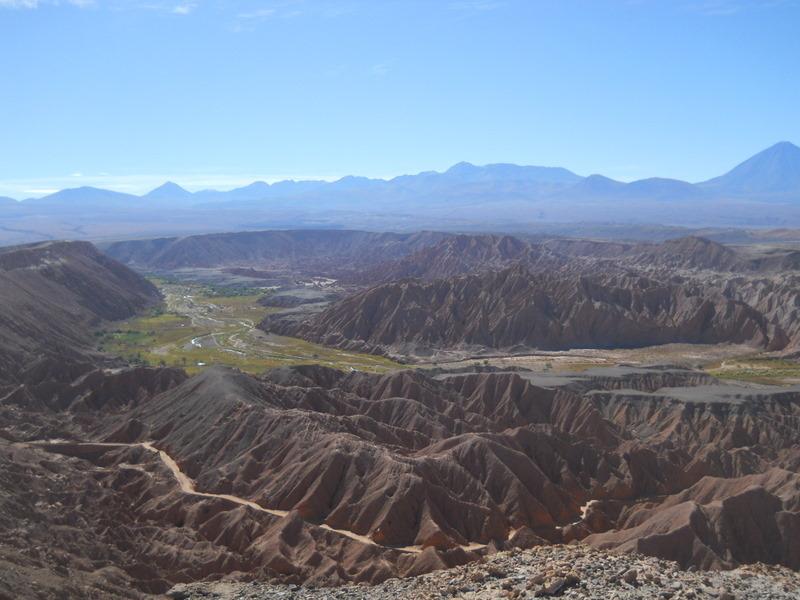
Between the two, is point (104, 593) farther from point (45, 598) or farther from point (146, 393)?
point (146, 393)

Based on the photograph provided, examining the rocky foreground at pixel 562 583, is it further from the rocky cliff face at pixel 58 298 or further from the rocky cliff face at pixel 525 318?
the rocky cliff face at pixel 525 318

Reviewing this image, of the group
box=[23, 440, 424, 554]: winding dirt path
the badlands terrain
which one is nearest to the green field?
the badlands terrain

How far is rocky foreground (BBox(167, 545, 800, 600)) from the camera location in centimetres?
3553

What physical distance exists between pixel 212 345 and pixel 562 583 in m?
109

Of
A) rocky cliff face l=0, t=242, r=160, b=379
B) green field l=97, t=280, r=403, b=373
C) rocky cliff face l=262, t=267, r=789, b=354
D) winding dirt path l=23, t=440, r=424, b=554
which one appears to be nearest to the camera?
winding dirt path l=23, t=440, r=424, b=554

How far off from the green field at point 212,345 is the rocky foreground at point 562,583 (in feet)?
226

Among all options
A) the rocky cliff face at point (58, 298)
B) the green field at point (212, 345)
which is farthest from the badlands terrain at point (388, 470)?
the green field at point (212, 345)

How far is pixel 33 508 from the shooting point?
52.8 metres

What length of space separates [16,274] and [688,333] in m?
111

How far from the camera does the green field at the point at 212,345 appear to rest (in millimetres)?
124000

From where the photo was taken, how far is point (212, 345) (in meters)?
138

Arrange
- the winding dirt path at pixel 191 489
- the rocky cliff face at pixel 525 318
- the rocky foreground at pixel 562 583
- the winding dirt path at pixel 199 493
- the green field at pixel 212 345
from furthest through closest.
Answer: the rocky cliff face at pixel 525 318 → the green field at pixel 212 345 → the winding dirt path at pixel 191 489 → the winding dirt path at pixel 199 493 → the rocky foreground at pixel 562 583

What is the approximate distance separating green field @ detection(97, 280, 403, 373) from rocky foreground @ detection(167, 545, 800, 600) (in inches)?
2717

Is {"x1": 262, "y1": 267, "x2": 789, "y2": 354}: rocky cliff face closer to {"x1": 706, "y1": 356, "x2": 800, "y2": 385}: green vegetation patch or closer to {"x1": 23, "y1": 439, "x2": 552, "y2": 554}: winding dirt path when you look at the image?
{"x1": 706, "y1": 356, "x2": 800, "y2": 385}: green vegetation patch
